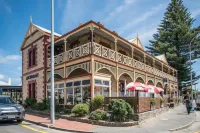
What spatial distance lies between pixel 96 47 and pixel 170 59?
3323 cm

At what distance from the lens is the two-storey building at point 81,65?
57.0 ft

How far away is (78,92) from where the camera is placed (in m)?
18.0

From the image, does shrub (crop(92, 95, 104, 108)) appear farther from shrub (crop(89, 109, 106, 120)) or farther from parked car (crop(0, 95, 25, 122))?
parked car (crop(0, 95, 25, 122))

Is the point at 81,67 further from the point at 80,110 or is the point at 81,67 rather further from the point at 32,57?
the point at 32,57

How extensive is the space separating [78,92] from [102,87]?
6.60ft

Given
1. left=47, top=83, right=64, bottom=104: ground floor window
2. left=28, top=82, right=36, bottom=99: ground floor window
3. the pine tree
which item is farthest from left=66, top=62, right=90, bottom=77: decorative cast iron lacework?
the pine tree

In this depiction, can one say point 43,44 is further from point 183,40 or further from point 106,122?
point 183,40

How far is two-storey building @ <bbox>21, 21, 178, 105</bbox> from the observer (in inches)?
683

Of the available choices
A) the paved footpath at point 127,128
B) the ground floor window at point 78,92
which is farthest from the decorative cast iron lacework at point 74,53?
the paved footpath at point 127,128

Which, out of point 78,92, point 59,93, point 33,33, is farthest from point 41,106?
point 33,33

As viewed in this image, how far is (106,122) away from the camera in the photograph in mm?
13031

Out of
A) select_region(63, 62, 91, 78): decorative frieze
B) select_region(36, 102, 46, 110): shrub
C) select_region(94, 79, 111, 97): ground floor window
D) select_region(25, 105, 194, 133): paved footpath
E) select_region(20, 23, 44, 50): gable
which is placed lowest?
select_region(25, 105, 194, 133): paved footpath

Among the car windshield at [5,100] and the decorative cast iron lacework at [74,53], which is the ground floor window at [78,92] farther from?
the car windshield at [5,100]

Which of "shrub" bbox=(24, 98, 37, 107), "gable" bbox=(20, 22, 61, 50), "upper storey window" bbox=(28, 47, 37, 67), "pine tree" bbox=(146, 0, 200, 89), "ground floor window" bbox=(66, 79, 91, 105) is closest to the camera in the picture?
"ground floor window" bbox=(66, 79, 91, 105)
